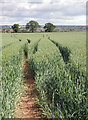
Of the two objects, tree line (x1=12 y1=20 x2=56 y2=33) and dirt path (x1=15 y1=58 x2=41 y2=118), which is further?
tree line (x1=12 y1=20 x2=56 y2=33)

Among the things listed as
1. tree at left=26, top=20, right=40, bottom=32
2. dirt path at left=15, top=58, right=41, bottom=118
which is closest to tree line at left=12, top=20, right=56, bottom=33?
tree at left=26, top=20, right=40, bottom=32

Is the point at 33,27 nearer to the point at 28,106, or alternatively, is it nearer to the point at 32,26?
the point at 32,26

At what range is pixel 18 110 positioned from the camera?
4.21m

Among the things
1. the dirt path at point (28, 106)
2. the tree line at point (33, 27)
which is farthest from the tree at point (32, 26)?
the dirt path at point (28, 106)

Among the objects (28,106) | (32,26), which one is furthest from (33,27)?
(28,106)

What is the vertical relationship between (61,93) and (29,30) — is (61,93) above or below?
below

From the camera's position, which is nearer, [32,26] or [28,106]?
[28,106]

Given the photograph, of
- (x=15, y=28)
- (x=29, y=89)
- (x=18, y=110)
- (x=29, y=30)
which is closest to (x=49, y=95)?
(x=18, y=110)

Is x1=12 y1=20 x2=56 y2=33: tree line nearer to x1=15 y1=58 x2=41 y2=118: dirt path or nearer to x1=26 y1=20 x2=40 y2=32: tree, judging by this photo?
x1=26 y1=20 x2=40 y2=32: tree

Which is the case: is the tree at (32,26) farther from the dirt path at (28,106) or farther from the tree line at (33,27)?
the dirt path at (28,106)

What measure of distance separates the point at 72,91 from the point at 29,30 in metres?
62.3

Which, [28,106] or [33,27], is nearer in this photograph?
[28,106]

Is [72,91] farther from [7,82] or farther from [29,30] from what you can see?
[29,30]

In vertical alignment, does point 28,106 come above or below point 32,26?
below
